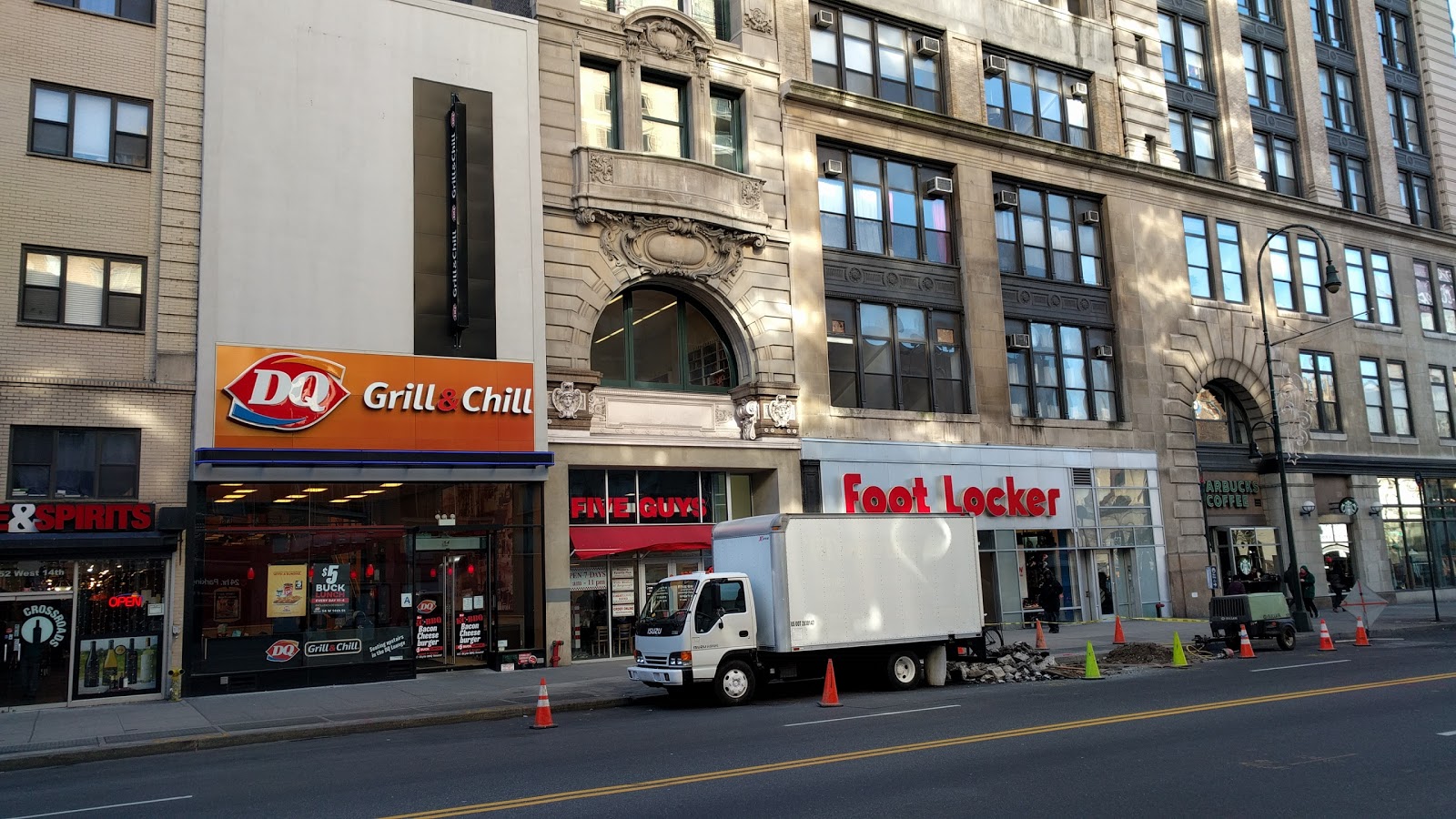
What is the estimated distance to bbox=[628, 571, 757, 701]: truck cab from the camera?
687 inches

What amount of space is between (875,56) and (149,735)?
26.4 metres

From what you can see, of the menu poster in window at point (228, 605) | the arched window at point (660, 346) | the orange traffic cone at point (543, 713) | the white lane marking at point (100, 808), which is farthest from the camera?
the arched window at point (660, 346)

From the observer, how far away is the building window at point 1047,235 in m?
34.5

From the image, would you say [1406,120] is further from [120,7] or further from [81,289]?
[81,289]

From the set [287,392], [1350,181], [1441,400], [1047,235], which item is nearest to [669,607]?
[287,392]

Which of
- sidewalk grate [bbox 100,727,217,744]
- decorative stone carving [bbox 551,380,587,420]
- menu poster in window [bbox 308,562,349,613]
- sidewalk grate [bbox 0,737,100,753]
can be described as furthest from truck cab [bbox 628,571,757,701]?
sidewalk grate [bbox 0,737,100,753]

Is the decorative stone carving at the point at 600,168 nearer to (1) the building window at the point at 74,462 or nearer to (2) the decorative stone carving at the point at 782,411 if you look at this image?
(2) the decorative stone carving at the point at 782,411

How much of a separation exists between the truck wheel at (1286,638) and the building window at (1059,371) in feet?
35.6

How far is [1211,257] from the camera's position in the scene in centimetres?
3866

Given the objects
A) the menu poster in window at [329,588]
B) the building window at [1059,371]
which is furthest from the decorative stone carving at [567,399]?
the building window at [1059,371]

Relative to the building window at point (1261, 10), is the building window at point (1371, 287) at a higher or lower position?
lower

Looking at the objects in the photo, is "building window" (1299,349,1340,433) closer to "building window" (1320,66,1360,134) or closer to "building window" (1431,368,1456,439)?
"building window" (1431,368,1456,439)

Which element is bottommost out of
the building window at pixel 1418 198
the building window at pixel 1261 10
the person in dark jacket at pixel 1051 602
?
the person in dark jacket at pixel 1051 602

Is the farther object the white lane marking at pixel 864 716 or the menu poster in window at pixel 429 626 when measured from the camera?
the menu poster in window at pixel 429 626
